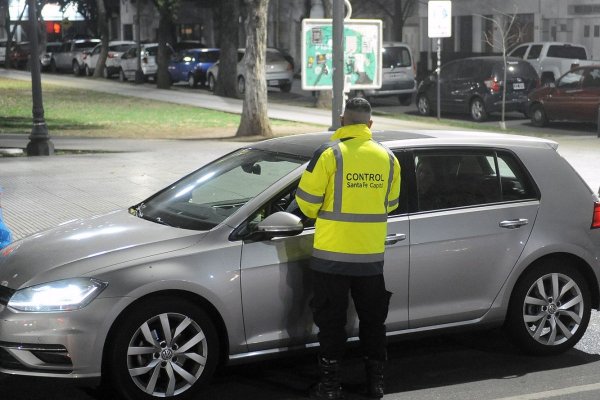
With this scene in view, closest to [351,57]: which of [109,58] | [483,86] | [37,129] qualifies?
[37,129]

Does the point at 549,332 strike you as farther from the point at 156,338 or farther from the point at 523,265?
the point at 156,338

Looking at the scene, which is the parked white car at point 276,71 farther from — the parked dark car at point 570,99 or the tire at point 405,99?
the parked dark car at point 570,99

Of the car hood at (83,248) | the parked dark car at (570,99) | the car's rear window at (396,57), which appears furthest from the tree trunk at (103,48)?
the car hood at (83,248)

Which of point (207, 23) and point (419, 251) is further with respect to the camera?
point (207, 23)

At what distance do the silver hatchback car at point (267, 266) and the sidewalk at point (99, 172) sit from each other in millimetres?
4920

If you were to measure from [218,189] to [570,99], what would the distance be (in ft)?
65.3

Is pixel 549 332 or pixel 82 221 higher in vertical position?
pixel 82 221

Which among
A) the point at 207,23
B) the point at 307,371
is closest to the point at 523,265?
the point at 307,371

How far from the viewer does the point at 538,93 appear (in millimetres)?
26281

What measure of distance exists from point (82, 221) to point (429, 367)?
7.33 ft

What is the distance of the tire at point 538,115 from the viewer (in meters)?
26.2

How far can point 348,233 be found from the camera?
568 cm

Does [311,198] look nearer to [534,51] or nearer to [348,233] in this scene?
[348,233]

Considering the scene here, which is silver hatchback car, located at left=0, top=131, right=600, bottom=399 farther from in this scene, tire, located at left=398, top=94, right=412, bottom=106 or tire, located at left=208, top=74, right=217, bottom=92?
tire, located at left=208, top=74, right=217, bottom=92
